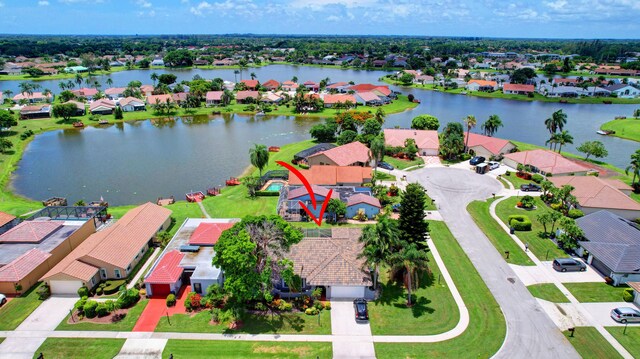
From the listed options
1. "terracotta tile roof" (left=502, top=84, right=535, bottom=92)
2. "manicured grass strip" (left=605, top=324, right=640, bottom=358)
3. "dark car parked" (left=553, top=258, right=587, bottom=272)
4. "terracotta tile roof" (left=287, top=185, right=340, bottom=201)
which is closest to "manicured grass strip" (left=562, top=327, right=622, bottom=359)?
"manicured grass strip" (left=605, top=324, right=640, bottom=358)

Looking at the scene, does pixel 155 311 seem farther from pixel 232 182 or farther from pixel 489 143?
Answer: pixel 489 143

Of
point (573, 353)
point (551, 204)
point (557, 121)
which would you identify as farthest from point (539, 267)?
point (557, 121)

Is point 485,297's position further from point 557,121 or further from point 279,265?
point 557,121

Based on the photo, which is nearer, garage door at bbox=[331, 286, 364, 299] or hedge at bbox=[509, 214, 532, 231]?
garage door at bbox=[331, 286, 364, 299]

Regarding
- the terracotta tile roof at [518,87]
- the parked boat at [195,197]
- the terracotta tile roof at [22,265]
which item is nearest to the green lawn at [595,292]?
the parked boat at [195,197]

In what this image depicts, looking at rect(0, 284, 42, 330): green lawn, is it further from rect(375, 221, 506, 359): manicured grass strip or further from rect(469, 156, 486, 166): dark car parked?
rect(469, 156, 486, 166): dark car parked

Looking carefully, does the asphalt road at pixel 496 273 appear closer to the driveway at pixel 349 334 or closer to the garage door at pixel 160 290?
the driveway at pixel 349 334
